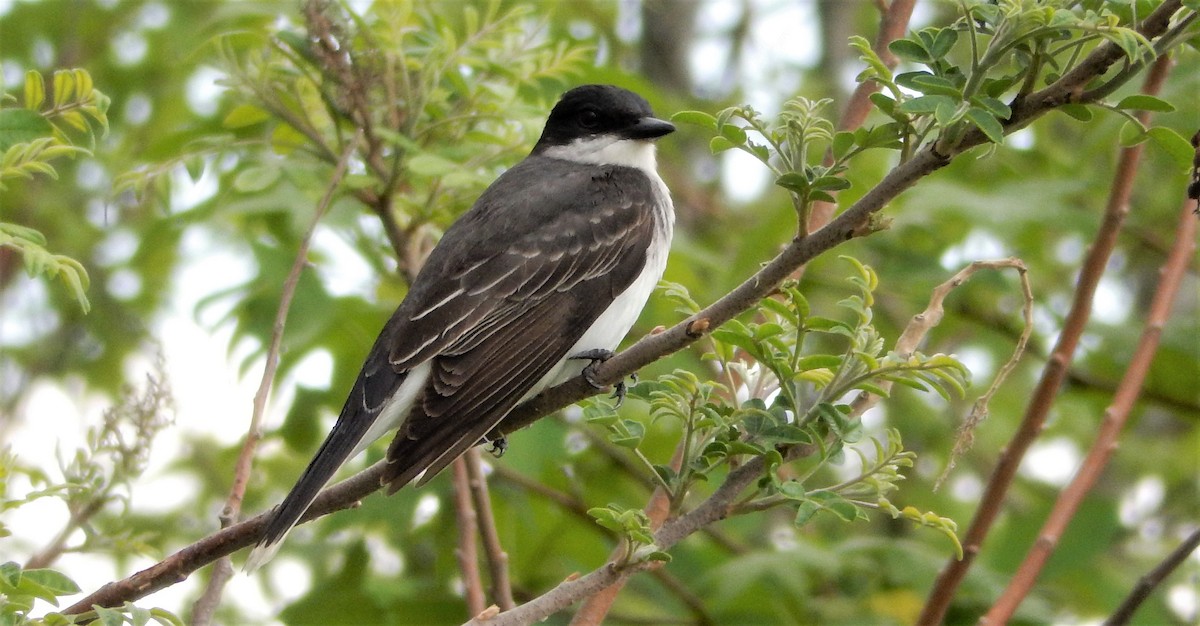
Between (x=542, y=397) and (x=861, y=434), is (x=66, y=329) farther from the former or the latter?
(x=861, y=434)

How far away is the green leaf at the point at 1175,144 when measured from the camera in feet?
8.65

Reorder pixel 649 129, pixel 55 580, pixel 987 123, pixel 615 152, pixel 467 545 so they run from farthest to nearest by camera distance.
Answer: pixel 615 152 < pixel 649 129 < pixel 467 545 < pixel 55 580 < pixel 987 123

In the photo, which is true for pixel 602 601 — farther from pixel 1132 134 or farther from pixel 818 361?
pixel 1132 134

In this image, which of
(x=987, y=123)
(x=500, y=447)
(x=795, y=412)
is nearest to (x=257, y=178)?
(x=500, y=447)

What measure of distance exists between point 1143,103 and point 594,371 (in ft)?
4.50

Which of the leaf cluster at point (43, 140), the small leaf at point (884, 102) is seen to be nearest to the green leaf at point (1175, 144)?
the small leaf at point (884, 102)

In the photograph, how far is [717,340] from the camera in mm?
3066

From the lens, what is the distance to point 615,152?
17.0ft

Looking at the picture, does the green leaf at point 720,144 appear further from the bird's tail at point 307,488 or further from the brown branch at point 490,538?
the brown branch at point 490,538

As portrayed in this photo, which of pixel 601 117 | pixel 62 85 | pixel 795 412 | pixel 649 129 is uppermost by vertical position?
pixel 601 117

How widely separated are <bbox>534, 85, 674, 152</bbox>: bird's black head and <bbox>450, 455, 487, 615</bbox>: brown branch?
4.80ft

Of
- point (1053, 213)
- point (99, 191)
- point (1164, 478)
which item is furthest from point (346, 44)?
point (1164, 478)

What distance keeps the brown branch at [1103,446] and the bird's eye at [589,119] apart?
2125 mm

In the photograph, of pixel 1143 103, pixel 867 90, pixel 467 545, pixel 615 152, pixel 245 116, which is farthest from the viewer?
pixel 615 152
